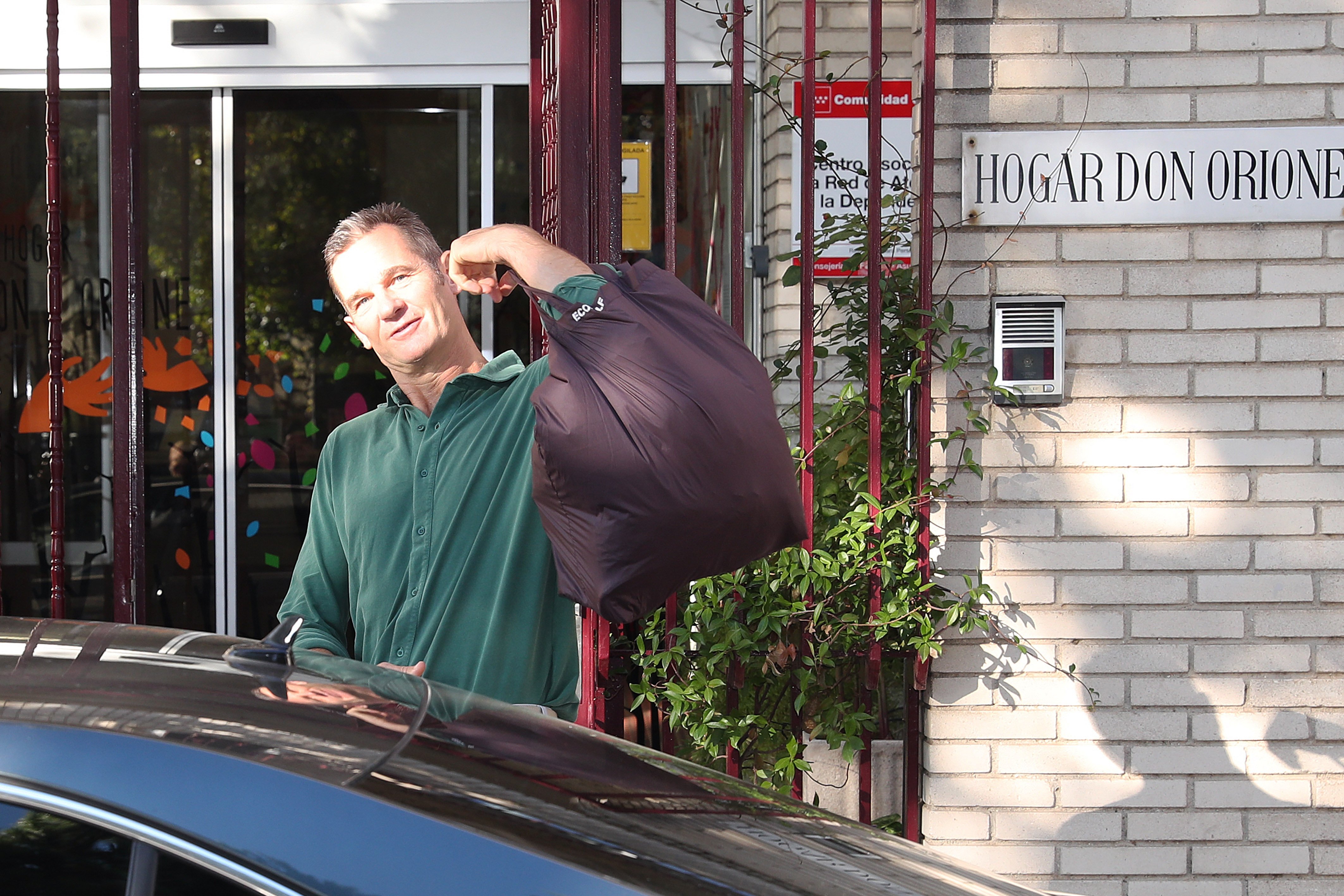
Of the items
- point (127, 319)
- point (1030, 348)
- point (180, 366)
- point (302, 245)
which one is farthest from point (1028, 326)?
point (180, 366)

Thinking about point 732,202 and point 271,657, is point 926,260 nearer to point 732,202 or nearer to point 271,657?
point 732,202

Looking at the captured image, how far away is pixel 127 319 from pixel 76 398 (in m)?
3.00

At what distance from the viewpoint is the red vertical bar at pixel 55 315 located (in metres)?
2.91

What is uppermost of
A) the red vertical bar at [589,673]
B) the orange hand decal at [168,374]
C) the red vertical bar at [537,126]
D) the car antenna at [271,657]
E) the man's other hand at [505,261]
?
the red vertical bar at [537,126]

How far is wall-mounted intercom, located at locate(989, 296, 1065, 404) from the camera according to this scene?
9.87 feet

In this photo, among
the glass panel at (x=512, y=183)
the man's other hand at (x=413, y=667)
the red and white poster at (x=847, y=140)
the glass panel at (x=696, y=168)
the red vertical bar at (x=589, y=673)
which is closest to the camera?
the man's other hand at (x=413, y=667)

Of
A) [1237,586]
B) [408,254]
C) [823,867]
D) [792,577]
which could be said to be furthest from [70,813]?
[1237,586]

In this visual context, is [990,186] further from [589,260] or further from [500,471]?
[500,471]

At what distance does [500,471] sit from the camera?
7.64 feet

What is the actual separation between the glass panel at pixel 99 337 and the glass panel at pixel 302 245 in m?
0.19

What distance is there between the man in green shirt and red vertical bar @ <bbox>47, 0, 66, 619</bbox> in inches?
35.1

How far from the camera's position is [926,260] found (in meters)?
3.00

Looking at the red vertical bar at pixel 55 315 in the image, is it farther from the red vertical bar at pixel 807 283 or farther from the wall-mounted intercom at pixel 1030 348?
the wall-mounted intercom at pixel 1030 348

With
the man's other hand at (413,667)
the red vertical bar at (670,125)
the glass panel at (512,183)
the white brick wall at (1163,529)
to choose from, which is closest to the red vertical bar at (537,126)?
the red vertical bar at (670,125)
